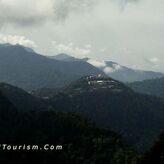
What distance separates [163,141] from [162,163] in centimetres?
1190

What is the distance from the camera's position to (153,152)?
530 feet

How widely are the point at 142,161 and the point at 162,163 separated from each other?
Result: 12.5m

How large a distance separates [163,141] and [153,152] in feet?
18.1

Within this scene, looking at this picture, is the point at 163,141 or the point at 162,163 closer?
the point at 162,163

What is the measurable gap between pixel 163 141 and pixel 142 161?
9.53 metres

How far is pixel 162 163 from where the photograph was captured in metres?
154

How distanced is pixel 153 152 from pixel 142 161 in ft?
19.6

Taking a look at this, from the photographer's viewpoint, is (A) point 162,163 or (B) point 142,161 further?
(B) point 142,161

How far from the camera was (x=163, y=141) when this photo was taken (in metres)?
164

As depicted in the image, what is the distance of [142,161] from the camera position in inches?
6506
